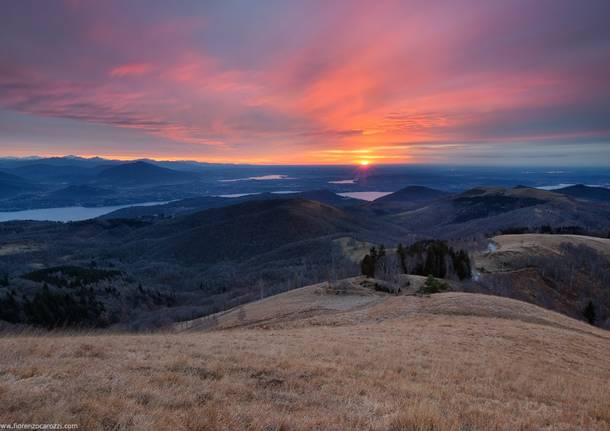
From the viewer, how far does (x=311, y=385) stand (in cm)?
1042

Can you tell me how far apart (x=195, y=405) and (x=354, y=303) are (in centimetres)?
3716

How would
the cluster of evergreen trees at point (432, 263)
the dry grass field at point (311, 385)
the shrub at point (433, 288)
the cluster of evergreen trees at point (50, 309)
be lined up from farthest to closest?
the cluster of evergreen trees at point (50, 309) → the cluster of evergreen trees at point (432, 263) → the shrub at point (433, 288) → the dry grass field at point (311, 385)

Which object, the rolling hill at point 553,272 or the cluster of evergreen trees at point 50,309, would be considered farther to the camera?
the cluster of evergreen trees at point 50,309

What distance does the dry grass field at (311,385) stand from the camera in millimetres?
7207

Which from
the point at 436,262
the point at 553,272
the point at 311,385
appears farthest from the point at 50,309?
the point at 553,272

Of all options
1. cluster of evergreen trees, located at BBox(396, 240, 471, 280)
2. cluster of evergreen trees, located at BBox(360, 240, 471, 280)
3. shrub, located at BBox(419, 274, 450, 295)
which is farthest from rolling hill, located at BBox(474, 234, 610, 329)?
shrub, located at BBox(419, 274, 450, 295)

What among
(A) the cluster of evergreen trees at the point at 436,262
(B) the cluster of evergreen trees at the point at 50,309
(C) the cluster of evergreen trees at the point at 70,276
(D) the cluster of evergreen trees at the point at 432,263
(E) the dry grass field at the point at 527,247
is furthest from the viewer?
(C) the cluster of evergreen trees at the point at 70,276

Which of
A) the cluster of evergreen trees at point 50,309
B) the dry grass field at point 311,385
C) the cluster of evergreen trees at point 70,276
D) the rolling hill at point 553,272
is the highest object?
the dry grass field at point 311,385

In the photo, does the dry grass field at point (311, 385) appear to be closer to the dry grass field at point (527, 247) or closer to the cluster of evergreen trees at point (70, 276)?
the dry grass field at point (527, 247)

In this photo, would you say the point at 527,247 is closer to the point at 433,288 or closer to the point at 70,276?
the point at 433,288

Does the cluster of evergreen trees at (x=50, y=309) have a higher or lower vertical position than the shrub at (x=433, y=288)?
lower

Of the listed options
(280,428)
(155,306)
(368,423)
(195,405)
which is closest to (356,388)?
(368,423)

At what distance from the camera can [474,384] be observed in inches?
484

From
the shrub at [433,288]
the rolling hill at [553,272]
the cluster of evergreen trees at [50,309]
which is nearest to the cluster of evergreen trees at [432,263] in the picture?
the rolling hill at [553,272]
